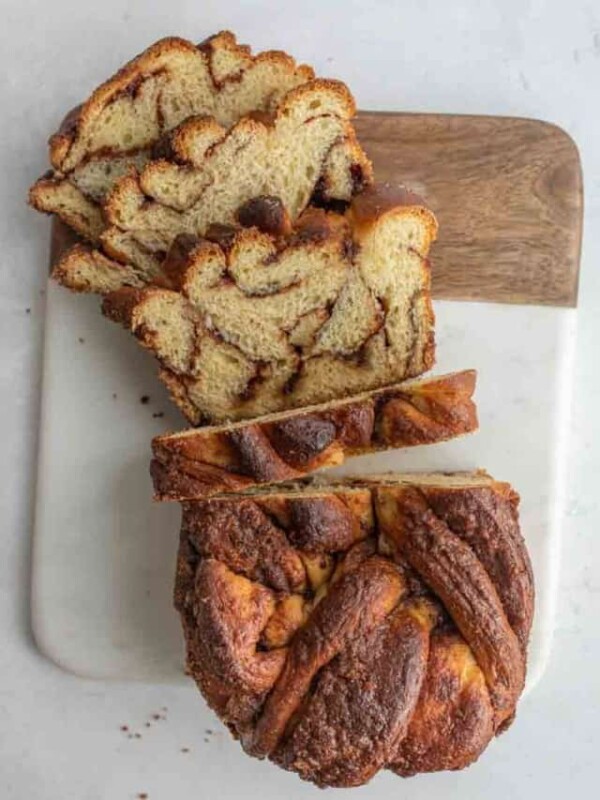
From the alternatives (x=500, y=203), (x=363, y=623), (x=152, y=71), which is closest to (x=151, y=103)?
(x=152, y=71)

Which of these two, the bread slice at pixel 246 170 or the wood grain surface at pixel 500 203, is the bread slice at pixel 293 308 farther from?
the wood grain surface at pixel 500 203

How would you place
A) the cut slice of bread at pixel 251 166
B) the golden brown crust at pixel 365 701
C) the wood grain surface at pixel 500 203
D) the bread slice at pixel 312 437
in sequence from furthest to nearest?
the wood grain surface at pixel 500 203, the cut slice of bread at pixel 251 166, the bread slice at pixel 312 437, the golden brown crust at pixel 365 701

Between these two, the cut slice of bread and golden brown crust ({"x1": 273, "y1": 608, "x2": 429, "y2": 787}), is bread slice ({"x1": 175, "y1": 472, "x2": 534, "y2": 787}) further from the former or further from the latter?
the cut slice of bread

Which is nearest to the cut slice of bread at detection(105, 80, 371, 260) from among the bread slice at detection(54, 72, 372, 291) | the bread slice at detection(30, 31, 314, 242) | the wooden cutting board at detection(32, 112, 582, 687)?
the bread slice at detection(54, 72, 372, 291)

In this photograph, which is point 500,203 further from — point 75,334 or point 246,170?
point 75,334

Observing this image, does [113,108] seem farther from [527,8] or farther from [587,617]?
[587,617]

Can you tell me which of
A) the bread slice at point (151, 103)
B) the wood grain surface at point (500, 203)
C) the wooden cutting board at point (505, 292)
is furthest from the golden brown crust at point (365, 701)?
the bread slice at point (151, 103)
